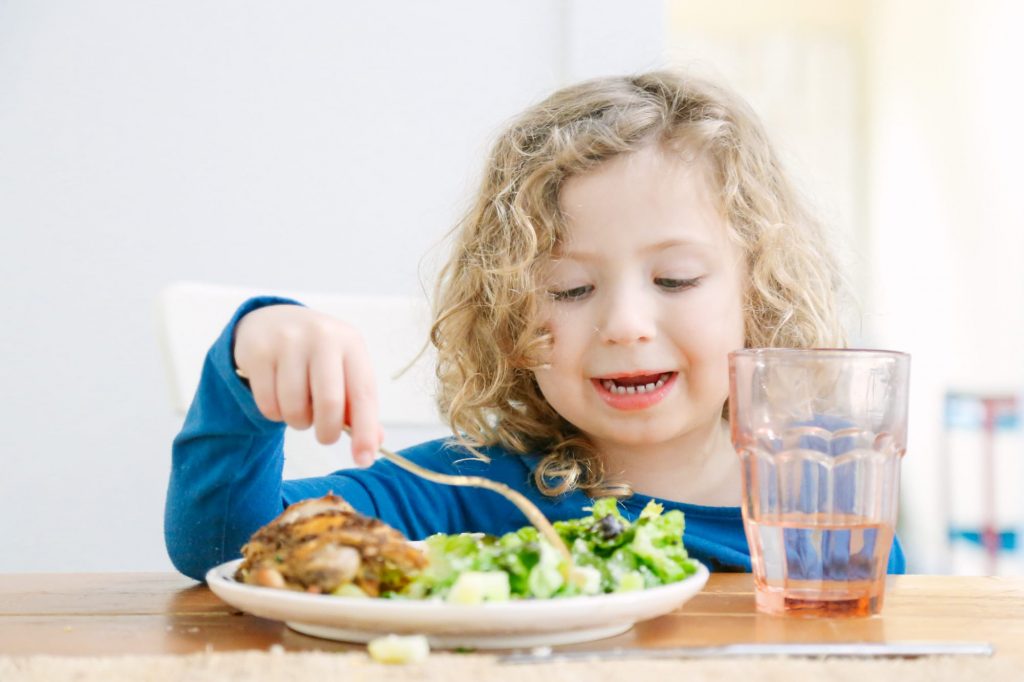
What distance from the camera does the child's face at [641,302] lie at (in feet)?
4.02

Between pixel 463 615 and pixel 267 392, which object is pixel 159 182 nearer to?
pixel 267 392

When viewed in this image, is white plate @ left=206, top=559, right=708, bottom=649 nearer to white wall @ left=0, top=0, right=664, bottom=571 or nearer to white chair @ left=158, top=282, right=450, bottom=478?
white chair @ left=158, top=282, right=450, bottom=478

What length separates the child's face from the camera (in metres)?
1.22

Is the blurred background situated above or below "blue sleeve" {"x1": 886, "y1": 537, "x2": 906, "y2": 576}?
above

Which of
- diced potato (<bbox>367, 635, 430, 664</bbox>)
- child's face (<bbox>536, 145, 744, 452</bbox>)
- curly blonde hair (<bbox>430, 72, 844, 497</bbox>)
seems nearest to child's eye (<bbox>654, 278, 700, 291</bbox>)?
child's face (<bbox>536, 145, 744, 452</bbox>)

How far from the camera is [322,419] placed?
0.80m

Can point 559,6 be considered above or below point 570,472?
above

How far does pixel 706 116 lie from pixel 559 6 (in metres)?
0.93

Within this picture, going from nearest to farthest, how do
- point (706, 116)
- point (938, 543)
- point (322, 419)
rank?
point (322, 419) → point (706, 116) → point (938, 543)

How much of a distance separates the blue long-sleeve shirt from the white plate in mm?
323

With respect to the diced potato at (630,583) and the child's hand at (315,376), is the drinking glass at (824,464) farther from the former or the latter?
the child's hand at (315,376)

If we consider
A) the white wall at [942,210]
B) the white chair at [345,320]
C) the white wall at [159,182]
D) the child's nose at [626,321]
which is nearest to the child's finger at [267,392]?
the child's nose at [626,321]

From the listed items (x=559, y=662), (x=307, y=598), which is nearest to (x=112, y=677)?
(x=307, y=598)

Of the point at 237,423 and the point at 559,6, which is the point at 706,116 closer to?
the point at 237,423
